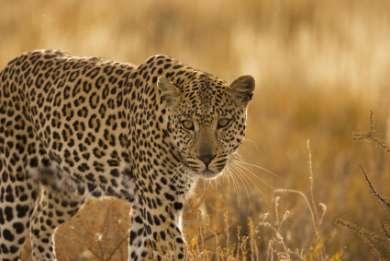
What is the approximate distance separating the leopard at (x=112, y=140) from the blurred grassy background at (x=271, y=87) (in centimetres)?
29

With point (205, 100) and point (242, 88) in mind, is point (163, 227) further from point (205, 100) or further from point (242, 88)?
point (242, 88)

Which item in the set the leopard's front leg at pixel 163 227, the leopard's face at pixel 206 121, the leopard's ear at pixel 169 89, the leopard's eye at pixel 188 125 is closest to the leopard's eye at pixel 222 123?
the leopard's face at pixel 206 121

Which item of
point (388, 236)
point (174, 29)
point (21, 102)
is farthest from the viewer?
point (174, 29)

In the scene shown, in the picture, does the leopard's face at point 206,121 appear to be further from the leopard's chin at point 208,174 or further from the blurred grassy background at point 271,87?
the blurred grassy background at point 271,87

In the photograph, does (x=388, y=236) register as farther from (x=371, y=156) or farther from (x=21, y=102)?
(x=371, y=156)

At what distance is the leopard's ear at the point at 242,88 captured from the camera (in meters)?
8.09

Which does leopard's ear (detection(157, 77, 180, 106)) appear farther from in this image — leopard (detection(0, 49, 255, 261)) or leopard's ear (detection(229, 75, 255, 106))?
leopard's ear (detection(229, 75, 255, 106))

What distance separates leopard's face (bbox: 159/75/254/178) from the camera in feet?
25.7

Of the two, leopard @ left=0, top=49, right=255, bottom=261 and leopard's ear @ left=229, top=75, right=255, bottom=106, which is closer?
leopard @ left=0, top=49, right=255, bottom=261

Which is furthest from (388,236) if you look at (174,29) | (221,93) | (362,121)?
(174,29)

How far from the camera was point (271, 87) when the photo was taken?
14695mm

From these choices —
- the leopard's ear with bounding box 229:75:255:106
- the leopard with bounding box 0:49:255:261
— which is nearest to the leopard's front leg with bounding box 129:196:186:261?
the leopard with bounding box 0:49:255:261

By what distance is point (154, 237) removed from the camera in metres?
8.12

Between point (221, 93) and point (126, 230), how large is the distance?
189cm
